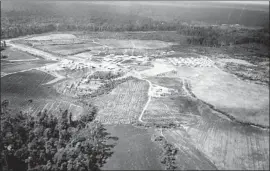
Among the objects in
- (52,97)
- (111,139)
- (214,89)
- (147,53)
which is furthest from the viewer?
(147,53)

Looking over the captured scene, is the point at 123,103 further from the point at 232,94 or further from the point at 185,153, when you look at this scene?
the point at 232,94

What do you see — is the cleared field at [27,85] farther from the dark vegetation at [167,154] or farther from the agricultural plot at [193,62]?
the agricultural plot at [193,62]

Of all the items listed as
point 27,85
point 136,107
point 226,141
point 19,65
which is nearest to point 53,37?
point 19,65

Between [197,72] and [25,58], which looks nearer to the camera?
[197,72]

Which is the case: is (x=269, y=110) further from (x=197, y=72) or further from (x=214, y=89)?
(x=197, y=72)

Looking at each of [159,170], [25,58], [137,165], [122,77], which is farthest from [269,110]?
[25,58]
